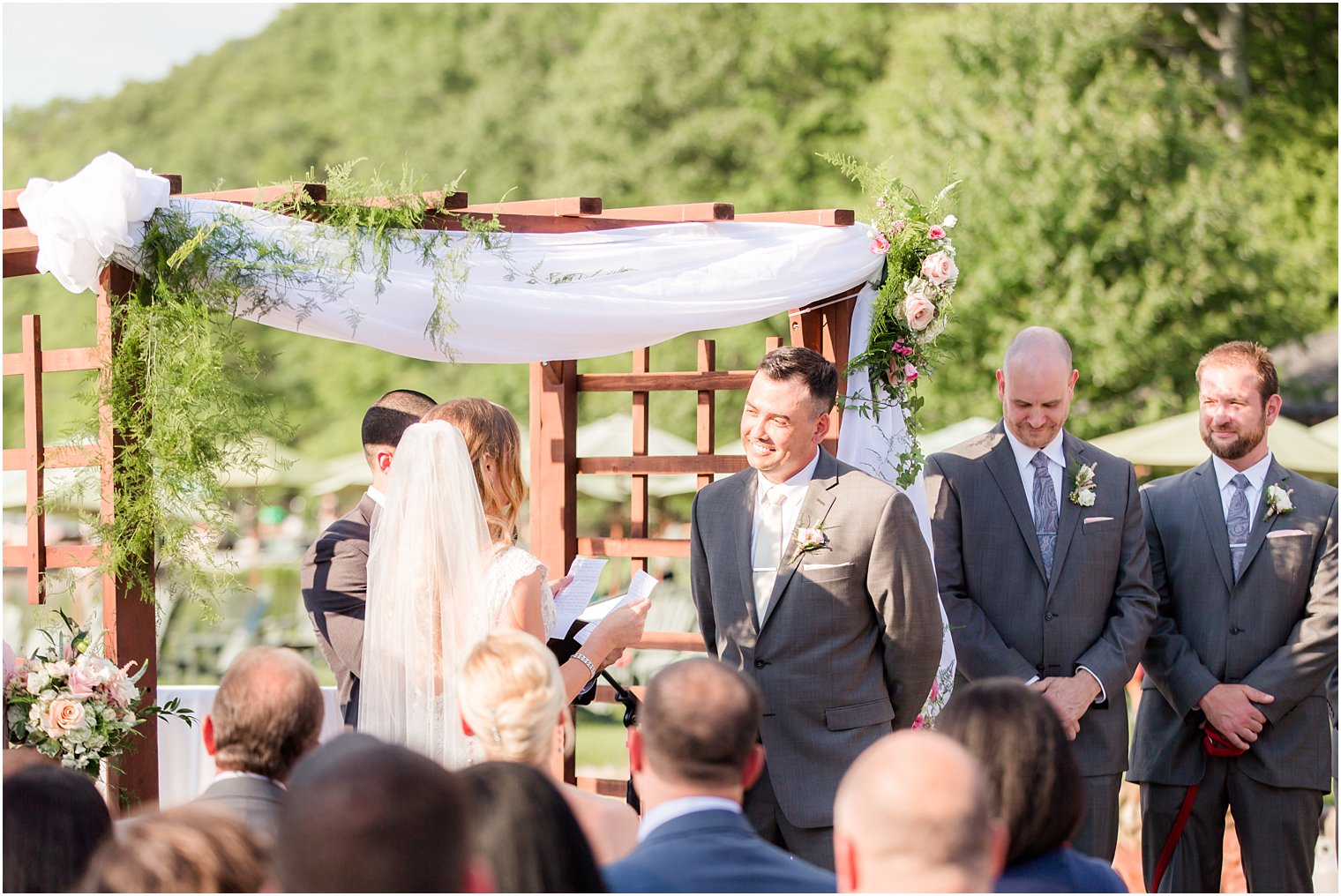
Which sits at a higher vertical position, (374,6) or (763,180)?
(374,6)

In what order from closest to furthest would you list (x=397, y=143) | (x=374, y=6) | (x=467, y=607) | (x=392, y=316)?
(x=467, y=607), (x=392, y=316), (x=397, y=143), (x=374, y=6)

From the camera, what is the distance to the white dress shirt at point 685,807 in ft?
8.11

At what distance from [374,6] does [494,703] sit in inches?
1191

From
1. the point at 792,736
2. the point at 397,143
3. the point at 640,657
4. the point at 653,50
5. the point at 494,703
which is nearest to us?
the point at 494,703

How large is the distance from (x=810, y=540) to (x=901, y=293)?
1341 mm

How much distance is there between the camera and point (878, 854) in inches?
80.8

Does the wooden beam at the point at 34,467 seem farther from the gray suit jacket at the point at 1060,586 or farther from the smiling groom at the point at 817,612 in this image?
the gray suit jacket at the point at 1060,586

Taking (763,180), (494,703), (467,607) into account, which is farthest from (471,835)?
(763,180)

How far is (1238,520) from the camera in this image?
487 cm

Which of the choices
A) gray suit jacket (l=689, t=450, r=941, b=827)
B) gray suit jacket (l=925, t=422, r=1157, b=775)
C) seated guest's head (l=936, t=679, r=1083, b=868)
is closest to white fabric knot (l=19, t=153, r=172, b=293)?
gray suit jacket (l=689, t=450, r=941, b=827)

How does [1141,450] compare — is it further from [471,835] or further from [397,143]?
[397,143]

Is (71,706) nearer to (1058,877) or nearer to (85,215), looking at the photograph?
(85,215)

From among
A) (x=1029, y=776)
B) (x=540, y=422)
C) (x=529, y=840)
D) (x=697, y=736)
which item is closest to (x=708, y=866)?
(x=697, y=736)

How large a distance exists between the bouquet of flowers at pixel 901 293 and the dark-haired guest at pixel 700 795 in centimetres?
266
